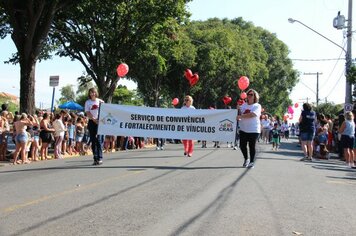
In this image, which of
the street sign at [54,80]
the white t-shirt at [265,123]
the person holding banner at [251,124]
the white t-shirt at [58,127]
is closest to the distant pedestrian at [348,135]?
the person holding banner at [251,124]

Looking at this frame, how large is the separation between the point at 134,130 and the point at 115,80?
18279 millimetres

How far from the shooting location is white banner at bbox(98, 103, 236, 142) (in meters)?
13.2

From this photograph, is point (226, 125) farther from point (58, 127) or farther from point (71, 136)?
point (71, 136)

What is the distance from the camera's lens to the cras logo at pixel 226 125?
13.2 m

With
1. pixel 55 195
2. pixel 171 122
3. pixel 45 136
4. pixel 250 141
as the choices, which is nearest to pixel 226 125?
pixel 171 122

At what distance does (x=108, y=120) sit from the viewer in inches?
516

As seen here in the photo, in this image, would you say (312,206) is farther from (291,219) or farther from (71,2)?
(71,2)

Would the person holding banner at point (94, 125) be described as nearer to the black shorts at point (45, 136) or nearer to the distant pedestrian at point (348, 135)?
the black shorts at point (45, 136)

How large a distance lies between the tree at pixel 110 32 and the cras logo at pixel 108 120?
15.1m

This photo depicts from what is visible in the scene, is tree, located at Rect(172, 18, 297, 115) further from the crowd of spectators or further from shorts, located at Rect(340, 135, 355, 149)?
shorts, located at Rect(340, 135, 355, 149)

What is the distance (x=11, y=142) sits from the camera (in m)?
16.9

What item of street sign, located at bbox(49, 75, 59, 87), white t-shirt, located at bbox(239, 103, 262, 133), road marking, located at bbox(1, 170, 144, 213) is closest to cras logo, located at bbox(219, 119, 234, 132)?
white t-shirt, located at bbox(239, 103, 262, 133)

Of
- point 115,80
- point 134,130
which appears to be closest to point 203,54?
point 115,80

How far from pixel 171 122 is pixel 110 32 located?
1733 cm
